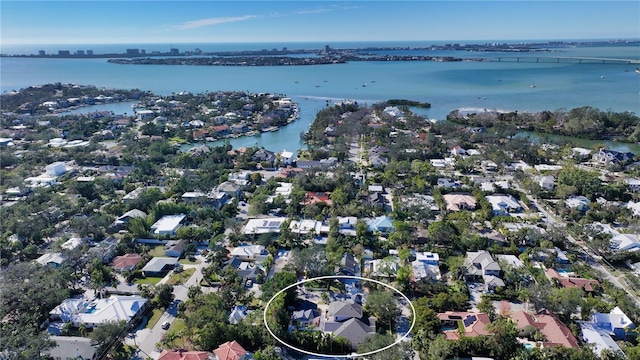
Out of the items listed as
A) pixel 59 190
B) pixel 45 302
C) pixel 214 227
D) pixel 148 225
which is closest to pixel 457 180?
pixel 214 227

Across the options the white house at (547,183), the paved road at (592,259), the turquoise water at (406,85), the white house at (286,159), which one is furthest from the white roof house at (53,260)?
the white house at (547,183)

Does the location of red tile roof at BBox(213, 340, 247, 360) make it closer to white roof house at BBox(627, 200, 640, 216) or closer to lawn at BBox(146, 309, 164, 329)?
lawn at BBox(146, 309, 164, 329)

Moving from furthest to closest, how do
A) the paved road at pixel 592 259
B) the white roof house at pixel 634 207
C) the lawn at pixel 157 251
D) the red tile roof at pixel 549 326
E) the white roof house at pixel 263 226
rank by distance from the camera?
the white roof house at pixel 634 207
the white roof house at pixel 263 226
the lawn at pixel 157 251
the paved road at pixel 592 259
the red tile roof at pixel 549 326

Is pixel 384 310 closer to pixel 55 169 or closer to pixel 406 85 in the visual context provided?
pixel 55 169

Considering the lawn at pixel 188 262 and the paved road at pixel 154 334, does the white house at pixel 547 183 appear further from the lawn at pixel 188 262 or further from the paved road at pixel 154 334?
the paved road at pixel 154 334

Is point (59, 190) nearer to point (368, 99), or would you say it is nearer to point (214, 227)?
point (214, 227)

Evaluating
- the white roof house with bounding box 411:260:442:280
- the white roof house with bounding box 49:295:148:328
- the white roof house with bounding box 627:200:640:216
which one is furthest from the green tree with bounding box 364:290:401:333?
the white roof house with bounding box 627:200:640:216
